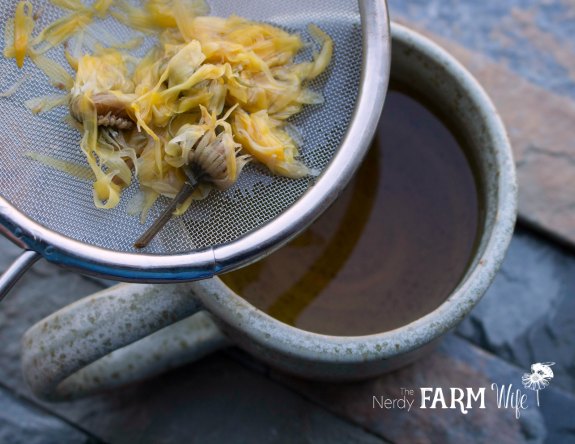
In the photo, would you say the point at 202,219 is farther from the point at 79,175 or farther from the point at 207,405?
the point at 207,405

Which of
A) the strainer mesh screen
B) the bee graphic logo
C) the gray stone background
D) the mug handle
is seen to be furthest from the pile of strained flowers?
the bee graphic logo

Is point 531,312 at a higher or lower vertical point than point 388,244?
lower

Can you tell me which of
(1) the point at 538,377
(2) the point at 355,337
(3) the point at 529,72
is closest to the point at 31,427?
(2) the point at 355,337

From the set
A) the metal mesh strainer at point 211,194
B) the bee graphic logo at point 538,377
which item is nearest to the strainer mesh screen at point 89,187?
the metal mesh strainer at point 211,194

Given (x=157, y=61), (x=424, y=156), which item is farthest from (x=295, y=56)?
(x=424, y=156)

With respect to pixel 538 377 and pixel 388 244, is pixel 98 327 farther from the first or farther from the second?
pixel 538 377

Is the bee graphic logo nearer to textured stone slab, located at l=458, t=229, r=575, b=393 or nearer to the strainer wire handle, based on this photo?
textured stone slab, located at l=458, t=229, r=575, b=393
